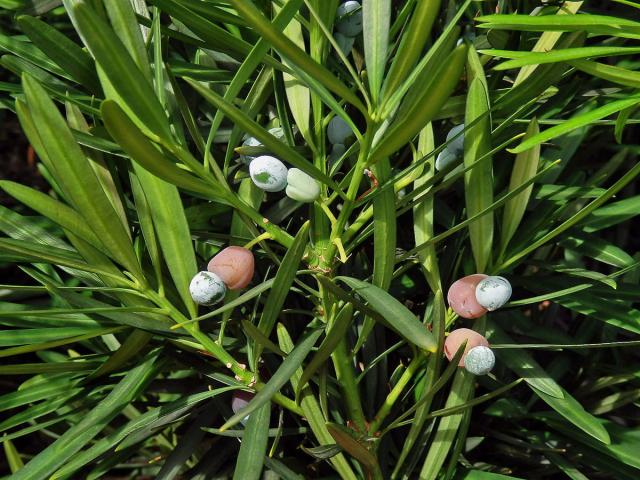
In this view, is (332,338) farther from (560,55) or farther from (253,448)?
(560,55)

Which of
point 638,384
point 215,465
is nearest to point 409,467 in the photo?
point 215,465

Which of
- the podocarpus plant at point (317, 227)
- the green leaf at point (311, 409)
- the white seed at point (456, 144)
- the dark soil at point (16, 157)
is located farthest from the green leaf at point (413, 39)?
the dark soil at point (16, 157)

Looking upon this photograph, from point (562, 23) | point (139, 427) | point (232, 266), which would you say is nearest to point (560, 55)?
point (562, 23)

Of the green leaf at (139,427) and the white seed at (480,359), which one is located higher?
the white seed at (480,359)

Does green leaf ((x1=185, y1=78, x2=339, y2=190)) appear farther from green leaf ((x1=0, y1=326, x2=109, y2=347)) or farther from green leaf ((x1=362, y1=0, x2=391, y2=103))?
green leaf ((x1=0, y1=326, x2=109, y2=347))

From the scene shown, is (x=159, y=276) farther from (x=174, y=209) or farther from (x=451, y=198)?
(x=451, y=198)

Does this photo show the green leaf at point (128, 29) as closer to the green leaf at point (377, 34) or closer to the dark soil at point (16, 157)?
the green leaf at point (377, 34)
